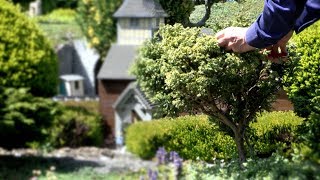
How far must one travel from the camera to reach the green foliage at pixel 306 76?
276 centimetres

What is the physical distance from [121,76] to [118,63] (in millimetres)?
497

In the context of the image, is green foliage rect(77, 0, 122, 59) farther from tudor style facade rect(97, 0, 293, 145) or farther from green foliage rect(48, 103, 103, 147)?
green foliage rect(48, 103, 103, 147)

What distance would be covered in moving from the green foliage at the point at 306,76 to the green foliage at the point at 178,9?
1.54 ft

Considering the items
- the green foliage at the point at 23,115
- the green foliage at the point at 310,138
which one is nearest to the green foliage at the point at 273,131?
the green foliage at the point at 310,138

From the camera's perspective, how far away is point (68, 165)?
12.0 metres

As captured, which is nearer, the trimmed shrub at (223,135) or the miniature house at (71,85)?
the trimmed shrub at (223,135)

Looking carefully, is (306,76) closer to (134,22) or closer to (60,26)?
(134,22)

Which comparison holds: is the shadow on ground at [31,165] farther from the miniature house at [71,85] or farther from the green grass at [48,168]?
the miniature house at [71,85]

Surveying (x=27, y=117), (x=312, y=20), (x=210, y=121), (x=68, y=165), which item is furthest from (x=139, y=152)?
(x=312, y=20)

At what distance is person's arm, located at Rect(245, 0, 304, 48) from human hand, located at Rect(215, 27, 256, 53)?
0.21 ft

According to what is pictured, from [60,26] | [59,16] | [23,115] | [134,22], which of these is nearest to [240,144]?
[23,115]

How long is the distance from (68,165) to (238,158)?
9357 millimetres

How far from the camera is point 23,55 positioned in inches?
449

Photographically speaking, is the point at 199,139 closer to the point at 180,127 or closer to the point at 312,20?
the point at 180,127
